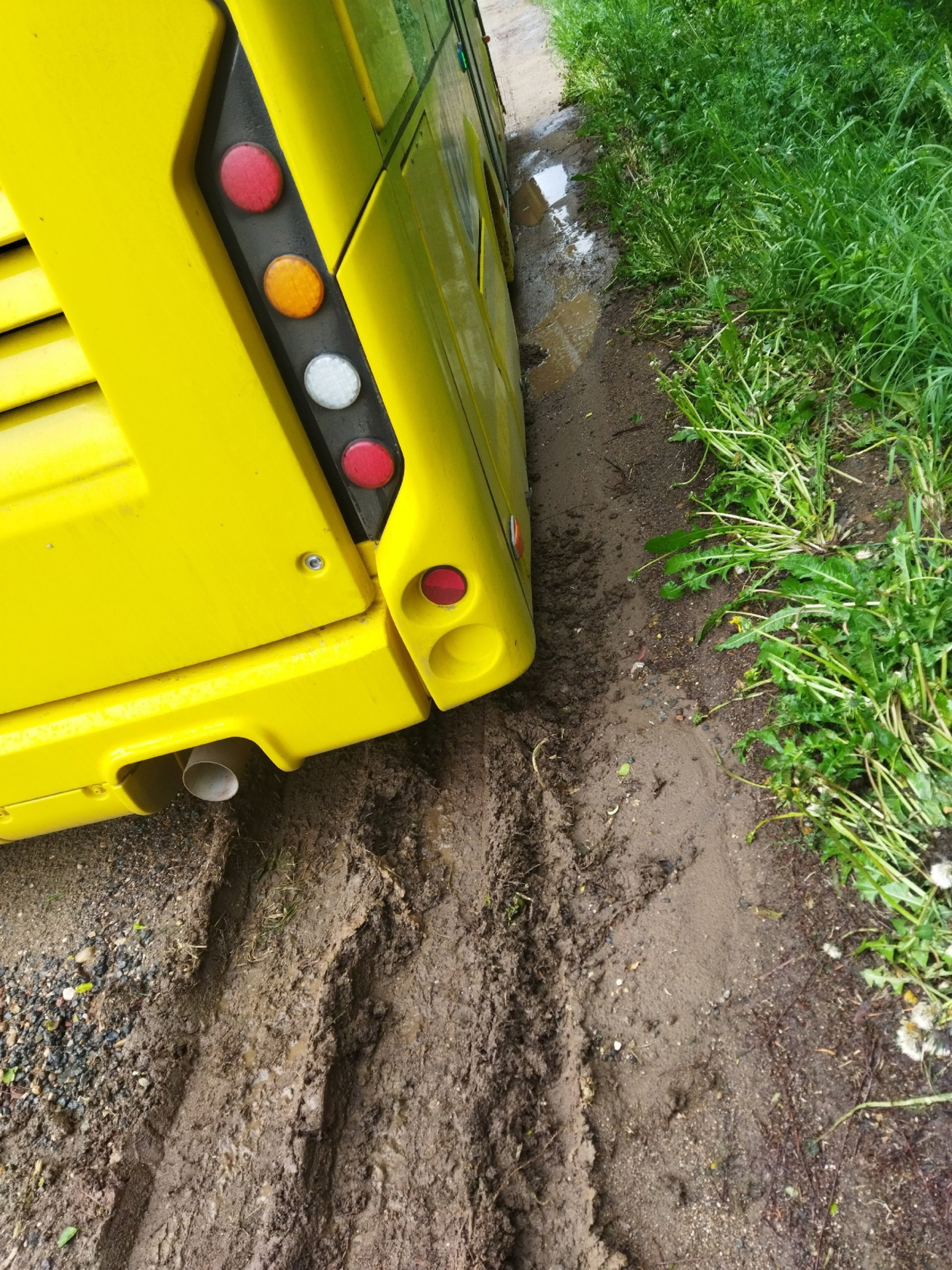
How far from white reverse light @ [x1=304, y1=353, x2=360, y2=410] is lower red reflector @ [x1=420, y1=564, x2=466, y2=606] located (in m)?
0.43

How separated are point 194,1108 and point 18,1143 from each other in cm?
48

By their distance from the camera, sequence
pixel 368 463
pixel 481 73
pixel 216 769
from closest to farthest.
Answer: pixel 368 463 → pixel 216 769 → pixel 481 73

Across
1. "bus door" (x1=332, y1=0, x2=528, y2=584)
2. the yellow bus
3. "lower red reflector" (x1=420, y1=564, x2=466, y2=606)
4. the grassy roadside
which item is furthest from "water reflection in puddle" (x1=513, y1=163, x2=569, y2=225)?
"lower red reflector" (x1=420, y1=564, x2=466, y2=606)

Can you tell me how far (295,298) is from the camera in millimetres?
1686

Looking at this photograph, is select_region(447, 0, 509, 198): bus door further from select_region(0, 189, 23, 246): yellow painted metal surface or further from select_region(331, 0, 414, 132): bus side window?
select_region(0, 189, 23, 246): yellow painted metal surface

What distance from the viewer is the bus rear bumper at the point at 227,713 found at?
208 cm

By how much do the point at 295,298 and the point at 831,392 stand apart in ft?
6.85

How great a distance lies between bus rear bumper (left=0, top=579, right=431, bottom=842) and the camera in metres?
2.08

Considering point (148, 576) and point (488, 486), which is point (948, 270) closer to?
point (488, 486)

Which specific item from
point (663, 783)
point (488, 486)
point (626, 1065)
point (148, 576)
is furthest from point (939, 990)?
point (148, 576)

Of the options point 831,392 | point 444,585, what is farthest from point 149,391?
point 831,392

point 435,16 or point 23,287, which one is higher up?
point 435,16

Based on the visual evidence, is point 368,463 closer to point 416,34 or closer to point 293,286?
point 293,286

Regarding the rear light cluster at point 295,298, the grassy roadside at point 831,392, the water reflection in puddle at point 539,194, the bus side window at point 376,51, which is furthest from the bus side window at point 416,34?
the water reflection in puddle at point 539,194
